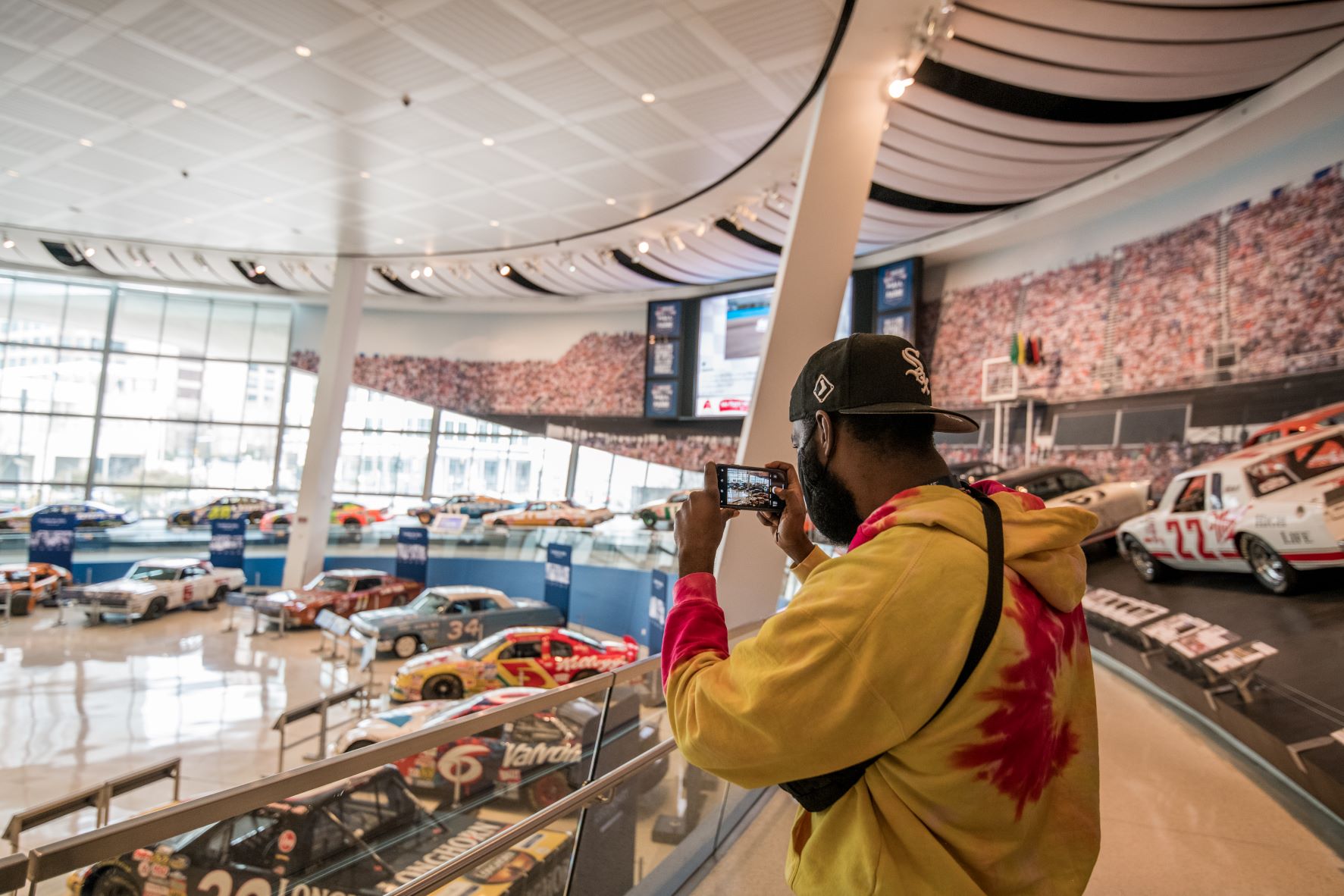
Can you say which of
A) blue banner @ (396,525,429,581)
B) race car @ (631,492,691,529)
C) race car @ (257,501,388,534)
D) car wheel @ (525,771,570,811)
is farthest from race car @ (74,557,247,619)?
car wheel @ (525,771,570,811)

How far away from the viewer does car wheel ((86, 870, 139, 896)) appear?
1962 millimetres

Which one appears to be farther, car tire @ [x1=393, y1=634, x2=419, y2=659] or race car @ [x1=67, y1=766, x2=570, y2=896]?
car tire @ [x1=393, y1=634, x2=419, y2=659]

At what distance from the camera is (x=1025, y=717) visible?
0.89m

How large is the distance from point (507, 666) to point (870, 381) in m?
7.69

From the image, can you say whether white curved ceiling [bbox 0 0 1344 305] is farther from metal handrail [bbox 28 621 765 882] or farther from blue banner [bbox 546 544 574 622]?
metal handrail [bbox 28 621 765 882]

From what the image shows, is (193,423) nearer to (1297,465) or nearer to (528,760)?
(528,760)

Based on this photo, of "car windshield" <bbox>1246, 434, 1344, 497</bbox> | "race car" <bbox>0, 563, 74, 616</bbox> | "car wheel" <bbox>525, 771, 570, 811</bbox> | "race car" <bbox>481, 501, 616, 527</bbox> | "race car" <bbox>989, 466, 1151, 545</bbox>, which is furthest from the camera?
"race car" <bbox>481, 501, 616, 527</bbox>

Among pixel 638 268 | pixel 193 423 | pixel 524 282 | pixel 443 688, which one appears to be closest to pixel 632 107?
pixel 443 688

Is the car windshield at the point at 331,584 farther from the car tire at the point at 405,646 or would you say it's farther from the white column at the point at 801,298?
the white column at the point at 801,298

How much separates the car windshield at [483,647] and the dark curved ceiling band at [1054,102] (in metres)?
7.67

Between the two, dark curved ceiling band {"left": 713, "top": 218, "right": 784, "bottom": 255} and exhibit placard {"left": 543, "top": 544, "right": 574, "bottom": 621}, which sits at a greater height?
dark curved ceiling band {"left": 713, "top": 218, "right": 784, "bottom": 255}

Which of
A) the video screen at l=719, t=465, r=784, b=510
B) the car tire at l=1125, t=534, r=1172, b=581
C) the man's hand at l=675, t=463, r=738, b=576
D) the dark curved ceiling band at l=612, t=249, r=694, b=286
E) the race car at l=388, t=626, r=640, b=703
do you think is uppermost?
the dark curved ceiling band at l=612, t=249, r=694, b=286

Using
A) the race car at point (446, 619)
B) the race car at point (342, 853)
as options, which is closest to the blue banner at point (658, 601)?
the race car at point (446, 619)

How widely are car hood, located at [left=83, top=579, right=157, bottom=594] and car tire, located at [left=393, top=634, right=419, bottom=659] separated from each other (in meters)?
4.85
